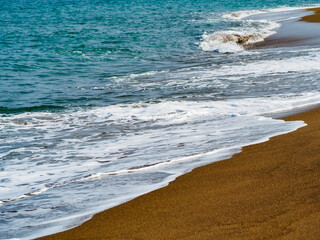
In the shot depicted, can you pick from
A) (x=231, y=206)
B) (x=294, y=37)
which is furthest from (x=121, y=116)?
(x=294, y=37)

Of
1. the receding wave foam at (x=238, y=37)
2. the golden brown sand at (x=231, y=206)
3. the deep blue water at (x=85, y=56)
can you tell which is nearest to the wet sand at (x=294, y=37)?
the receding wave foam at (x=238, y=37)

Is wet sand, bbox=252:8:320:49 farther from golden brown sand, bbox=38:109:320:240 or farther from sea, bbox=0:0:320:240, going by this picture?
golden brown sand, bbox=38:109:320:240

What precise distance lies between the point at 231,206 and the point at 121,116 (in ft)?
14.6

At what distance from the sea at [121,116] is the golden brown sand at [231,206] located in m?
0.25

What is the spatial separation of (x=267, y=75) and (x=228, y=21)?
60.5ft

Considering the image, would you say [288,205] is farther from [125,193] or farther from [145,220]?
[125,193]

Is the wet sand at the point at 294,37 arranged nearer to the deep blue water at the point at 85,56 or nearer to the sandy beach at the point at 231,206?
the deep blue water at the point at 85,56

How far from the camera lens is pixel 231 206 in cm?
331

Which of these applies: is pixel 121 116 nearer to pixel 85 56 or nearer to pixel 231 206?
pixel 231 206

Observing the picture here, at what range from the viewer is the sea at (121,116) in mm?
4027

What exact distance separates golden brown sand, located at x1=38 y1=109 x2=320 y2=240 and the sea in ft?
0.81

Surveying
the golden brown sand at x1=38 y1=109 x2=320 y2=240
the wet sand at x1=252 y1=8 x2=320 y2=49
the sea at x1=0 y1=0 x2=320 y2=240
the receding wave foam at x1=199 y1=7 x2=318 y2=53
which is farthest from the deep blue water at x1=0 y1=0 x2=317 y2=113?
the golden brown sand at x1=38 y1=109 x2=320 y2=240

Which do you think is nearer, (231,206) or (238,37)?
(231,206)

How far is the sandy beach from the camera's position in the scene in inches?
117
